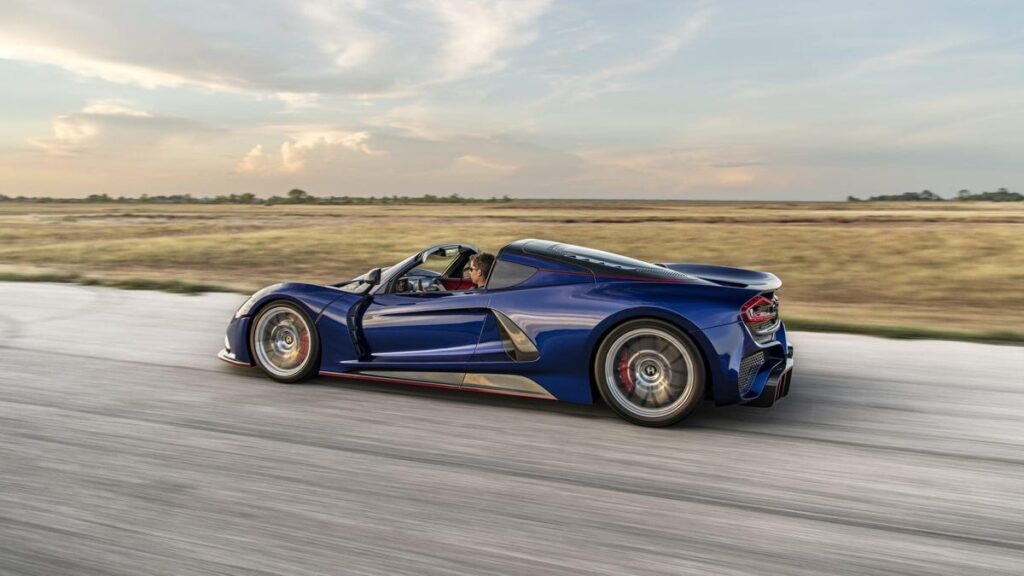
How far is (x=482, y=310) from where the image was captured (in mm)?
5105

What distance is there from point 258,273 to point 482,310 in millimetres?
12386

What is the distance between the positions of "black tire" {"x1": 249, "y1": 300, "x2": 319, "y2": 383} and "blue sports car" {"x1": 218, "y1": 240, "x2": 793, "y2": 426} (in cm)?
1

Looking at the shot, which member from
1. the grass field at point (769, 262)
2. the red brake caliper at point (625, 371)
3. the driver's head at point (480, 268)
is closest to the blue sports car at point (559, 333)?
the red brake caliper at point (625, 371)

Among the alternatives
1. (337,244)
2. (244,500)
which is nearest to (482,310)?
(244,500)

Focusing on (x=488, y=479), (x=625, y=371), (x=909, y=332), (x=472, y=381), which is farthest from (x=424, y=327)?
(x=909, y=332)

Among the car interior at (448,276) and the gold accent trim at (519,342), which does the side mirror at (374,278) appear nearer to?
the car interior at (448,276)

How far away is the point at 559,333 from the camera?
4.84 m

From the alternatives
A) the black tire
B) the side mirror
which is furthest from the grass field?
the black tire

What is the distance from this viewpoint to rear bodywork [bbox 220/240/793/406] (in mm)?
4605

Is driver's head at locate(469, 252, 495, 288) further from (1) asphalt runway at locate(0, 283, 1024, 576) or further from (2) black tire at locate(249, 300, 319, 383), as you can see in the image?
(2) black tire at locate(249, 300, 319, 383)

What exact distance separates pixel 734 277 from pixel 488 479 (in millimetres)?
2704

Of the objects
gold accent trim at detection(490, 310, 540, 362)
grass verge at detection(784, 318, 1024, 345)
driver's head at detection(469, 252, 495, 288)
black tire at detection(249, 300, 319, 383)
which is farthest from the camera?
grass verge at detection(784, 318, 1024, 345)

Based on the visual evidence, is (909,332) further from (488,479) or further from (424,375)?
(488,479)

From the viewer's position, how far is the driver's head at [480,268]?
5547mm
